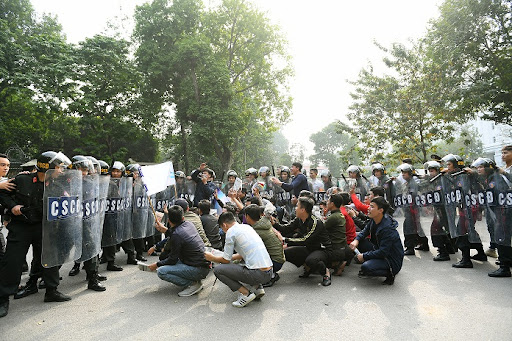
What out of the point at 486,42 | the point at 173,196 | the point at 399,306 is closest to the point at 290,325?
the point at 399,306

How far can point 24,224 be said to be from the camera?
14.2 feet

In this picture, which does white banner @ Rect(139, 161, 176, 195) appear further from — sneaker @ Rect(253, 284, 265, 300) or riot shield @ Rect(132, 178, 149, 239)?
sneaker @ Rect(253, 284, 265, 300)

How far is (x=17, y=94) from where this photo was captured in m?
17.7

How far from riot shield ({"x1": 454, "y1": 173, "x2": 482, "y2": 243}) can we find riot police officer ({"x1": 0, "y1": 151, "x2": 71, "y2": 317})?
252 inches

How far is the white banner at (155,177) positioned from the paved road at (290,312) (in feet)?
5.22

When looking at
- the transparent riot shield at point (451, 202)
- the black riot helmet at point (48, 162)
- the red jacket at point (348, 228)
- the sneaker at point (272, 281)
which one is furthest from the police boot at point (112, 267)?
the transparent riot shield at point (451, 202)

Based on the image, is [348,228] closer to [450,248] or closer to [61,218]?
[450,248]

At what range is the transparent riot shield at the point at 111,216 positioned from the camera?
570 cm

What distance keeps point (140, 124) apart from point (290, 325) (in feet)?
64.7

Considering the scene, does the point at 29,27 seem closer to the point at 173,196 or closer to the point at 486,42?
the point at 173,196

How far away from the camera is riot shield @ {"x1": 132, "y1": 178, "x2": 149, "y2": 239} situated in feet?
20.8

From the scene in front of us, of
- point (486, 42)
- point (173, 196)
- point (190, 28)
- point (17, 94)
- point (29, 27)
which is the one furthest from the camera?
point (29, 27)

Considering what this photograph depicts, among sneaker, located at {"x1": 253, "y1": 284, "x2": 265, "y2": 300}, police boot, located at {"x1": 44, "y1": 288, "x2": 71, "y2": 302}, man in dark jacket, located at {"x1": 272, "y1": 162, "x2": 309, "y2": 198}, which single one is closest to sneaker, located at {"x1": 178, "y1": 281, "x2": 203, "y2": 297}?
sneaker, located at {"x1": 253, "y1": 284, "x2": 265, "y2": 300}

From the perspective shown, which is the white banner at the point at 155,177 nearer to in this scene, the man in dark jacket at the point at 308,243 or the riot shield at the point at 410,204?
the man in dark jacket at the point at 308,243
